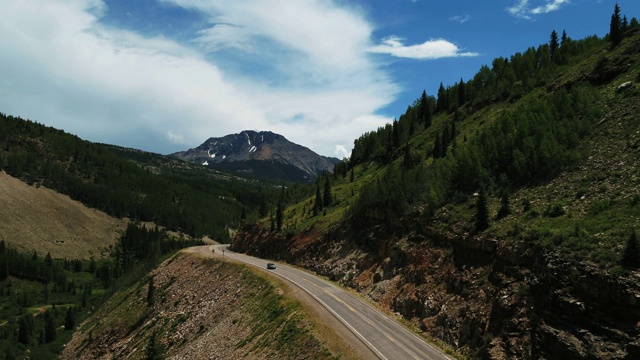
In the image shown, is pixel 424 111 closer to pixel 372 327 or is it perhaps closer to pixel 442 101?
pixel 442 101

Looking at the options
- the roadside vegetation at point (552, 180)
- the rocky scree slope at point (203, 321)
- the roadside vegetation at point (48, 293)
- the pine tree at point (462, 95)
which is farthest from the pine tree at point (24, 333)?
the pine tree at point (462, 95)

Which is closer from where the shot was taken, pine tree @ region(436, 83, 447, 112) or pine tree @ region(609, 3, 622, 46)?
pine tree @ region(609, 3, 622, 46)

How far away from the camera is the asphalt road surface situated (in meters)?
31.1

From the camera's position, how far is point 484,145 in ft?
193

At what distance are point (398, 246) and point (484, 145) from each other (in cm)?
2092

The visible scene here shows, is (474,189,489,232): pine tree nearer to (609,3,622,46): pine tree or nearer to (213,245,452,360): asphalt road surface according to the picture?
(213,245,452,360): asphalt road surface

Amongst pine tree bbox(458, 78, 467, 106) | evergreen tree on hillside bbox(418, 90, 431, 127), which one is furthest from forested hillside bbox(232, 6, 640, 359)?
evergreen tree on hillside bbox(418, 90, 431, 127)

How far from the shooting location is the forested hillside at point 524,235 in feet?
81.7

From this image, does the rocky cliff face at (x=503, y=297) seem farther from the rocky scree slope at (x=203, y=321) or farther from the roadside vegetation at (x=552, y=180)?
the rocky scree slope at (x=203, y=321)

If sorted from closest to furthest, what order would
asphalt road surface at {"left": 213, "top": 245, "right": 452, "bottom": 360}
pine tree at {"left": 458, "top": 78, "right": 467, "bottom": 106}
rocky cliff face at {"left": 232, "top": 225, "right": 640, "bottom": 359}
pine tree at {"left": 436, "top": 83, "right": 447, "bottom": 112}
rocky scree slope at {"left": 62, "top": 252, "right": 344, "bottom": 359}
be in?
rocky cliff face at {"left": 232, "top": 225, "right": 640, "bottom": 359}
asphalt road surface at {"left": 213, "top": 245, "right": 452, "bottom": 360}
rocky scree slope at {"left": 62, "top": 252, "right": 344, "bottom": 359}
pine tree at {"left": 458, "top": 78, "right": 467, "bottom": 106}
pine tree at {"left": 436, "top": 83, "right": 447, "bottom": 112}

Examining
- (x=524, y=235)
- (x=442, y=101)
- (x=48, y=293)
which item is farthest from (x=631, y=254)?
(x=48, y=293)

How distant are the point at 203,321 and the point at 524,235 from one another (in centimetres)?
4202

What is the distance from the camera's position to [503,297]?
3039 centimetres

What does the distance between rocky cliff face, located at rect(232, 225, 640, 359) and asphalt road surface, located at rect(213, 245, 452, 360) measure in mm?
2121
